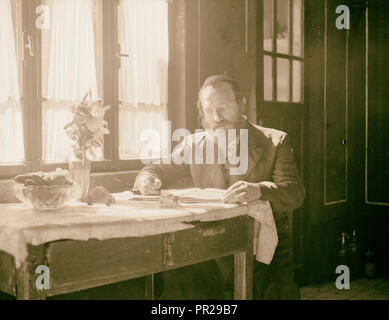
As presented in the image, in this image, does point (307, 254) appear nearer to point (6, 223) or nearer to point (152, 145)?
point (152, 145)

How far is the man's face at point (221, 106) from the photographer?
295 centimetres

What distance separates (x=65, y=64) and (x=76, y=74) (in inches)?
3.8

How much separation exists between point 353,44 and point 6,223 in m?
4.39

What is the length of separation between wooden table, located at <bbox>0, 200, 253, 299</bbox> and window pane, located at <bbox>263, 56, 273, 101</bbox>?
210 centimetres

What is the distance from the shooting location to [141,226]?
2.06 metres

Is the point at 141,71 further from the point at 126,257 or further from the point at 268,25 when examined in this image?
the point at 126,257

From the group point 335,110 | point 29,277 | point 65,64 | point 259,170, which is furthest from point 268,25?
point 29,277

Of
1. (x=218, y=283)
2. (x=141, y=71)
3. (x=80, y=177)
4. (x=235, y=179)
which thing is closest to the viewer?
(x=80, y=177)

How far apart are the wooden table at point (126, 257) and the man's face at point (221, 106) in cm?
68

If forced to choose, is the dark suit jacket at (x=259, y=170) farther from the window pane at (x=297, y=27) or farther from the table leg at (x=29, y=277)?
the window pane at (x=297, y=27)

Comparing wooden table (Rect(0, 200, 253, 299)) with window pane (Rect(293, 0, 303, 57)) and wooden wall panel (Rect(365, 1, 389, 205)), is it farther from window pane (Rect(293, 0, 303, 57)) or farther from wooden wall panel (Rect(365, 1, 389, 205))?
wooden wall panel (Rect(365, 1, 389, 205))

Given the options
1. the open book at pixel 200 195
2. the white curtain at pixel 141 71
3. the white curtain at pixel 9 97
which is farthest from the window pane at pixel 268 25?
the white curtain at pixel 9 97

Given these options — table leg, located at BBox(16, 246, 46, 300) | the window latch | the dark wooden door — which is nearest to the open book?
table leg, located at BBox(16, 246, 46, 300)

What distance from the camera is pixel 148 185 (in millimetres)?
2783
